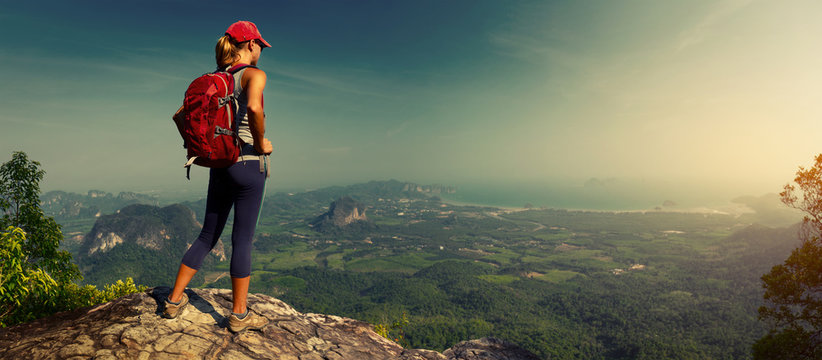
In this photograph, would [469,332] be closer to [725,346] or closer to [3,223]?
[725,346]

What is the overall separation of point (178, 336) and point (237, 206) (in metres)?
1.94

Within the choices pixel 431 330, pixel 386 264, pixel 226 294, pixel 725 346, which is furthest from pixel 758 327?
pixel 226 294

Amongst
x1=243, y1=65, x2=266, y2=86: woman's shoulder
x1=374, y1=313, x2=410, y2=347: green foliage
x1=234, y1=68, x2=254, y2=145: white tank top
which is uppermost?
x1=243, y1=65, x2=266, y2=86: woman's shoulder

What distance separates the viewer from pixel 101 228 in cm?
14375

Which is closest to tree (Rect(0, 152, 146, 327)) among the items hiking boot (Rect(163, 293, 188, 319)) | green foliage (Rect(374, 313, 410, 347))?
hiking boot (Rect(163, 293, 188, 319))

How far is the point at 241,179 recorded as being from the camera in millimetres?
3359

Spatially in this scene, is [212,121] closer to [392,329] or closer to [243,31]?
[243,31]

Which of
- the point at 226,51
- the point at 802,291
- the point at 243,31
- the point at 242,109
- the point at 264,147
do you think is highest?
the point at 243,31

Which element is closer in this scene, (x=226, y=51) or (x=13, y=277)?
(x=226, y=51)

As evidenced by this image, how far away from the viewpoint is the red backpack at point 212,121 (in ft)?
9.58

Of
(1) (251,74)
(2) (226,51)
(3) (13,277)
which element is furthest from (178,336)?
(3) (13,277)

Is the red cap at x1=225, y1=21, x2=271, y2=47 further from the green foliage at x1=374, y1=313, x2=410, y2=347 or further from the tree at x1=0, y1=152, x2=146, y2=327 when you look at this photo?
the tree at x1=0, y1=152, x2=146, y2=327

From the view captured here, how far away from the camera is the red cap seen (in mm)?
3336

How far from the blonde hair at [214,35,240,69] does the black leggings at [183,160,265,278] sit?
3.67 ft
